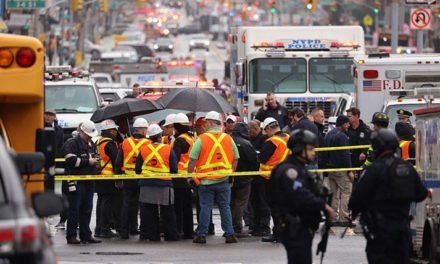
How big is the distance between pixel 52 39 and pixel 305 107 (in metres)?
51.7

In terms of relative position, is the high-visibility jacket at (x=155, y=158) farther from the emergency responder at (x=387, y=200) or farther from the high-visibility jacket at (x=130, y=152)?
the emergency responder at (x=387, y=200)

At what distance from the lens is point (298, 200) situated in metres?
11.0

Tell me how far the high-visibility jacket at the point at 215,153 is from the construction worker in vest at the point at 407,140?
2.33 meters

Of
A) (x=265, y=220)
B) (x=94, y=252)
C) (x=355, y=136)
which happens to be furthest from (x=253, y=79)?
(x=94, y=252)

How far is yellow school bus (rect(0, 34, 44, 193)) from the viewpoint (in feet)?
34.5

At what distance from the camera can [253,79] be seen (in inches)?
1178

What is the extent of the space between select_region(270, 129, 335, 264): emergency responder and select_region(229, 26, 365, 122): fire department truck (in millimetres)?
18284

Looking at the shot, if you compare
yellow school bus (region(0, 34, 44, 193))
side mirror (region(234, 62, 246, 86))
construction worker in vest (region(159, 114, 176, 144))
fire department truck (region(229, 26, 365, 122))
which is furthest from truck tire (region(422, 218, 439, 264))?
side mirror (region(234, 62, 246, 86))

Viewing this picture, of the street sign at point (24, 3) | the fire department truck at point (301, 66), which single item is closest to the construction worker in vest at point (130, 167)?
the fire department truck at point (301, 66)

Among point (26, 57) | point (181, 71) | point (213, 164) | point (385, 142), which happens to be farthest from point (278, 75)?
point (181, 71)

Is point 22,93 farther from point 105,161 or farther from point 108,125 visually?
point 108,125

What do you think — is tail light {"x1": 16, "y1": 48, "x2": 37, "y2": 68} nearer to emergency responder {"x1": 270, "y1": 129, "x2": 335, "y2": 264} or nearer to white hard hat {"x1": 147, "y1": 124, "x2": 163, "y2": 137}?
emergency responder {"x1": 270, "y1": 129, "x2": 335, "y2": 264}

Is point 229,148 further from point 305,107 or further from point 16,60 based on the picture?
point 305,107

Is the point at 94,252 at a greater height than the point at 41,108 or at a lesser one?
lesser
